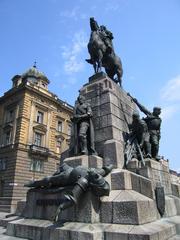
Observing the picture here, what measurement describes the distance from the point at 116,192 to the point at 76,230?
1.45 meters

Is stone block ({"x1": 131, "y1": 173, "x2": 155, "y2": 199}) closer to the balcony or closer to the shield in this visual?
the shield

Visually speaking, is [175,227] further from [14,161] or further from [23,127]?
[23,127]

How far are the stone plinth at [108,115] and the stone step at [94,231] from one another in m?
2.24

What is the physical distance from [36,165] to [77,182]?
2850 cm

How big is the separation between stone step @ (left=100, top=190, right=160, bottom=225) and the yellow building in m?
23.7

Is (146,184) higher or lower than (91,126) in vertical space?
lower

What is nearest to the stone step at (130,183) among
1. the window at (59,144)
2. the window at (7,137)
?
the window at (7,137)

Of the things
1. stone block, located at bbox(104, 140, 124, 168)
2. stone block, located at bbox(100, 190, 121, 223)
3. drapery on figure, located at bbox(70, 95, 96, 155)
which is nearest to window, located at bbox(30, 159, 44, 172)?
drapery on figure, located at bbox(70, 95, 96, 155)

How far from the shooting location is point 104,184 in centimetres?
545

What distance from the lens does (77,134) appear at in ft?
25.8

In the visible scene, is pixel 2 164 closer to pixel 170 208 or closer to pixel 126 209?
pixel 170 208

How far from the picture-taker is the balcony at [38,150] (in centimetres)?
3152

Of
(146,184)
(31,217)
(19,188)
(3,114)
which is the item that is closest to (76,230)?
(31,217)

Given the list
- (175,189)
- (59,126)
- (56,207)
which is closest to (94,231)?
(56,207)
